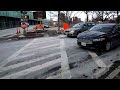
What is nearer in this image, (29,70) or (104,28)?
(29,70)

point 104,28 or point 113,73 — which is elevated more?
point 104,28

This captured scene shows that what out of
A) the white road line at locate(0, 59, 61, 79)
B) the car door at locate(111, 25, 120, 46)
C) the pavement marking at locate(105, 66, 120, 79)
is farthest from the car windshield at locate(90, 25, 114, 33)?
the pavement marking at locate(105, 66, 120, 79)

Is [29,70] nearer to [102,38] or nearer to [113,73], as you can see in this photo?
[113,73]

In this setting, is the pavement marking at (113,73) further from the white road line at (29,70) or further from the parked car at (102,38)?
the parked car at (102,38)

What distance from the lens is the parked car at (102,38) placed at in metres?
7.90

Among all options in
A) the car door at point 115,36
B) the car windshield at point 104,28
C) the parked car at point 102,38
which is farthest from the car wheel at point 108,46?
the car windshield at point 104,28

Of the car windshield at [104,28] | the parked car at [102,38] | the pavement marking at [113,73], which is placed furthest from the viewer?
the car windshield at [104,28]

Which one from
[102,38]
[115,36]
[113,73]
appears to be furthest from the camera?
[115,36]

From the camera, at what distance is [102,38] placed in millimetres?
7949

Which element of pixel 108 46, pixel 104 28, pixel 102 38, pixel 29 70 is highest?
pixel 104 28

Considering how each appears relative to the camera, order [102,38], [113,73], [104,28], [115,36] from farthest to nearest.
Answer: [104,28] → [115,36] → [102,38] → [113,73]

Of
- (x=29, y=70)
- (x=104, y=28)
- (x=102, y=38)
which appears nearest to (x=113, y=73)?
(x=29, y=70)
